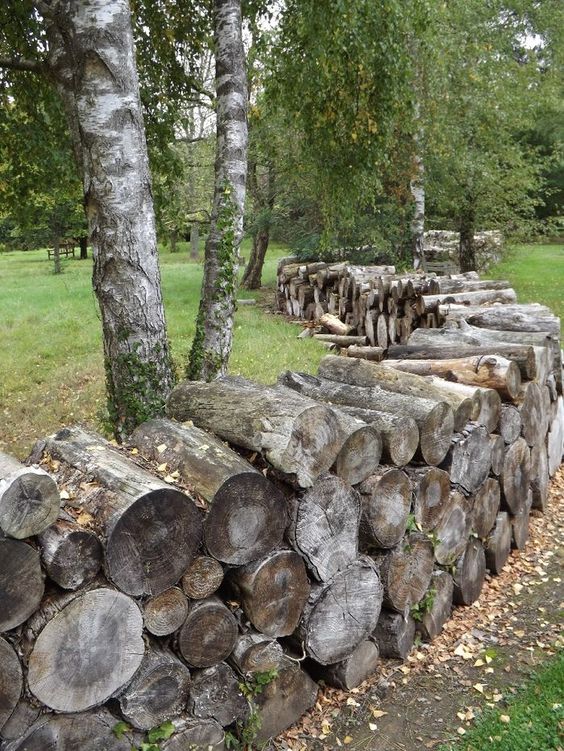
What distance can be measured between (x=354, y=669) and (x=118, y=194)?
155 inches

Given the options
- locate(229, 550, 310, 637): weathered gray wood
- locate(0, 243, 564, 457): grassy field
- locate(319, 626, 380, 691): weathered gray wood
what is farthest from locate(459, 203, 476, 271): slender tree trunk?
locate(229, 550, 310, 637): weathered gray wood

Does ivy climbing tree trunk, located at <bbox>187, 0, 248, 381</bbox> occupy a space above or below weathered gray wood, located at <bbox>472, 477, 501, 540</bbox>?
above

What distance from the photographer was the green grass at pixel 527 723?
11.7 ft

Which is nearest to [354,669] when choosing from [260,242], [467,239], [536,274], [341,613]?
[341,613]

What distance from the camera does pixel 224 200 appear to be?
22.5 ft

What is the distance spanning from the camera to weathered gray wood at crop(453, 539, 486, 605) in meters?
4.96

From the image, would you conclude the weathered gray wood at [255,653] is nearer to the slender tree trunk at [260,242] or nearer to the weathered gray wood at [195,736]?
the weathered gray wood at [195,736]

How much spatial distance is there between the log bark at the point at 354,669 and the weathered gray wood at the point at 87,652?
1.56m

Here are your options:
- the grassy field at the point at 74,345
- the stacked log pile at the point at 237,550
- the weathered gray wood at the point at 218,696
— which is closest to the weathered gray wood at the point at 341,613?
the stacked log pile at the point at 237,550

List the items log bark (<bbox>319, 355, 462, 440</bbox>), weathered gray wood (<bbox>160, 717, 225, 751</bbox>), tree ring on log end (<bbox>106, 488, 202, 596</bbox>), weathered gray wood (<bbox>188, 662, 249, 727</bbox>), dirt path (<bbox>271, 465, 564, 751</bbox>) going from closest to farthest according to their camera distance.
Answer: tree ring on log end (<bbox>106, 488, 202, 596</bbox>) → weathered gray wood (<bbox>160, 717, 225, 751</bbox>) → weathered gray wood (<bbox>188, 662, 249, 727</bbox>) → dirt path (<bbox>271, 465, 564, 751</bbox>) → log bark (<bbox>319, 355, 462, 440</bbox>)

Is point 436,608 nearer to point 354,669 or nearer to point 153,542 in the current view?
point 354,669

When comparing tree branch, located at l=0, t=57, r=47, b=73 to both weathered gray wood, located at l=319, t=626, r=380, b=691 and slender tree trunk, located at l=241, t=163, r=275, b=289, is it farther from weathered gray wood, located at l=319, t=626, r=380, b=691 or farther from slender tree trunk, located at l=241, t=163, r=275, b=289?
slender tree trunk, located at l=241, t=163, r=275, b=289

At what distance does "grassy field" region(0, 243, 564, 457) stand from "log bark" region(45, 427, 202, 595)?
12.4 ft

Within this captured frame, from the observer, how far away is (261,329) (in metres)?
14.5
